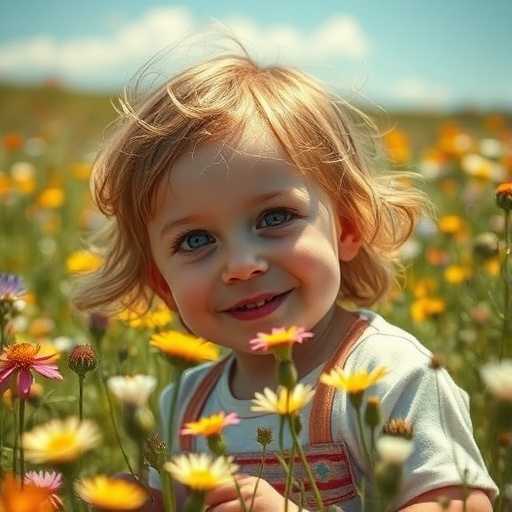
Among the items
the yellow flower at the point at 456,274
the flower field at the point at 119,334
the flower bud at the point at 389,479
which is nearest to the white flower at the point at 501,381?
the flower field at the point at 119,334

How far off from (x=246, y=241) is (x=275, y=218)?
0.22ft

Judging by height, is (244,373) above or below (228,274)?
below

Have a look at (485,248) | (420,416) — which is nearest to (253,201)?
(420,416)

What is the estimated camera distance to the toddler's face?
137 centimetres

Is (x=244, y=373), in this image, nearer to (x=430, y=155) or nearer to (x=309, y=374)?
(x=309, y=374)

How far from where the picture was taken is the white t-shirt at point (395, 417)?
4.09ft

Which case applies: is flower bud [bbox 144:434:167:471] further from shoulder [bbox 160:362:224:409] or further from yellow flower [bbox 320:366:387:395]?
shoulder [bbox 160:362:224:409]

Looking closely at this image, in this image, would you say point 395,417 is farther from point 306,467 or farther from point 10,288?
point 10,288

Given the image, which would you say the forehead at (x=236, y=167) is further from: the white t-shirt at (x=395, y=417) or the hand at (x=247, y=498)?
the hand at (x=247, y=498)

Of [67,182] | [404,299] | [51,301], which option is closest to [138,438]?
[404,299]

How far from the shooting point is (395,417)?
1.29m

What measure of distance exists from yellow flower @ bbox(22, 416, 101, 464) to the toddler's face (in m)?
0.55

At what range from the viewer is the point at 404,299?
7.90 ft

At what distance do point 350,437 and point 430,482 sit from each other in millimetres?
151
